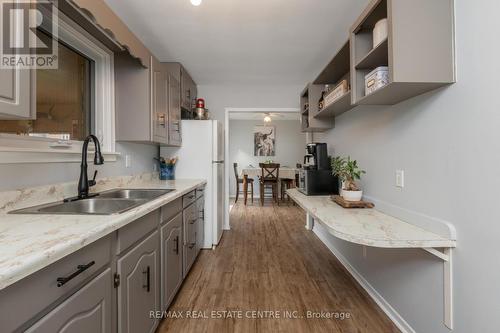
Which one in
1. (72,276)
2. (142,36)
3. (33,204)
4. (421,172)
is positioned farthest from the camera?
(142,36)

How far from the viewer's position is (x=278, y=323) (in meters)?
1.60

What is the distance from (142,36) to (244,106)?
1.77 metres

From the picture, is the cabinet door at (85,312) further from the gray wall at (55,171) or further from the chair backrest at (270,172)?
the chair backrest at (270,172)

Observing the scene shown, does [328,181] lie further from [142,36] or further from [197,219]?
[142,36]

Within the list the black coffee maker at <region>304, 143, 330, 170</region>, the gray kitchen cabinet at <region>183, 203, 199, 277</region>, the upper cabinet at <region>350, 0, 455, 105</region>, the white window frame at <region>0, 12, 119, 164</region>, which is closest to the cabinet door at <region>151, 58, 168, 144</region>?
the white window frame at <region>0, 12, 119, 164</region>

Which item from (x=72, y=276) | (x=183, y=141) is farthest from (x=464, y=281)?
(x=183, y=141)

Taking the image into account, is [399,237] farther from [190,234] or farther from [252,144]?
[252,144]

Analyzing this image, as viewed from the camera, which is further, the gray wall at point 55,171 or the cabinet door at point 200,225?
the cabinet door at point 200,225

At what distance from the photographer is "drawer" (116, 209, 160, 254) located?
106 cm

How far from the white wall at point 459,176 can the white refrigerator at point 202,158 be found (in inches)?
74.7

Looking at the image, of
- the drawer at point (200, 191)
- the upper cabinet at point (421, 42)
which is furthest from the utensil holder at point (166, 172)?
the upper cabinet at point (421, 42)

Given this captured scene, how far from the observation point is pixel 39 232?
808mm

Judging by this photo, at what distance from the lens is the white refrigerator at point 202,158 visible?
2914mm

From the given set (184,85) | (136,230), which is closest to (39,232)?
(136,230)
